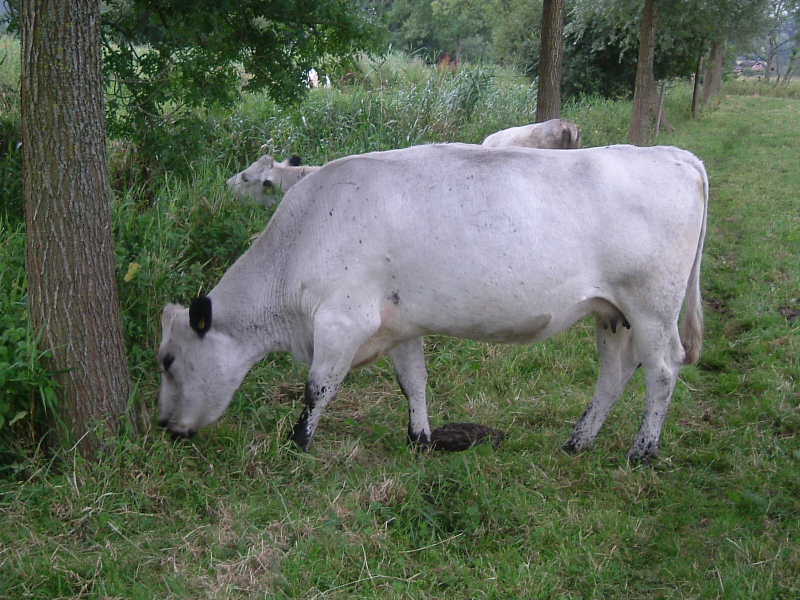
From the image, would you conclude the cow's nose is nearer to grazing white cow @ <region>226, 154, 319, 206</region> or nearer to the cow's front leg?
the cow's front leg

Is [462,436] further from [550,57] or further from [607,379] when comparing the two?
[550,57]

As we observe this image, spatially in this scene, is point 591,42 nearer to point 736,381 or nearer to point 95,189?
point 736,381

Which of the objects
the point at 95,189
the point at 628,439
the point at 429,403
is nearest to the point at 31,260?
the point at 95,189

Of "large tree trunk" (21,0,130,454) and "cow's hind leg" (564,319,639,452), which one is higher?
"large tree trunk" (21,0,130,454)

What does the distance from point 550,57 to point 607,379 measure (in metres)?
6.38

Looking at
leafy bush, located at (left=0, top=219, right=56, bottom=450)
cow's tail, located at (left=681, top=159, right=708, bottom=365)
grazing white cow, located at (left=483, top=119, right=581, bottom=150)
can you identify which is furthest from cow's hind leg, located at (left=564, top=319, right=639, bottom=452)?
grazing white cow, located at (left=483, top=119, right=581, bottom=150)

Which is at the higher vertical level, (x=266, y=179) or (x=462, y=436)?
(x=266, y=179)

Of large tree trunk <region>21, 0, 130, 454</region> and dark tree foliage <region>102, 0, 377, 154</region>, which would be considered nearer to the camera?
large tree trunk <region>21, 0, 130, 454</region>

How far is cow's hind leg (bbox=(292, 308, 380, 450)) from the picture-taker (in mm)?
4531

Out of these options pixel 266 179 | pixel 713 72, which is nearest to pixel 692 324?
pixel 266 179

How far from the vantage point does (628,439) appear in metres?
5.28

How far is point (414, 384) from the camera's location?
5.23 meters

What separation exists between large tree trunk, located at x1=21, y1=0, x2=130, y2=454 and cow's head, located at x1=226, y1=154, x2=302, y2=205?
3.84 metres

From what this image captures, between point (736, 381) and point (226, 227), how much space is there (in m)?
→ 4.30
